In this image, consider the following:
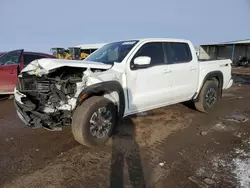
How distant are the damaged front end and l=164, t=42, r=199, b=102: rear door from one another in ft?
6.51

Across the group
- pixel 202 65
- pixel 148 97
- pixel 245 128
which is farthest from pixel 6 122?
pixel 245 128

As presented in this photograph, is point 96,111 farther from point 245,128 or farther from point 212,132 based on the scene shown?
point 245,128

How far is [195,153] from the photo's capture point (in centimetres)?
332

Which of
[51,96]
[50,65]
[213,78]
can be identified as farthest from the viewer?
[213,78]

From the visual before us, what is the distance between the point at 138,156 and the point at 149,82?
148 cm

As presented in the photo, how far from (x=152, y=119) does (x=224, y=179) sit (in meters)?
2.55

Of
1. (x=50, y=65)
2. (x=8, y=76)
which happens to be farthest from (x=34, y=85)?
(x=8, y=76)

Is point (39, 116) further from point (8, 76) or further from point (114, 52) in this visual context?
point (8, 76)

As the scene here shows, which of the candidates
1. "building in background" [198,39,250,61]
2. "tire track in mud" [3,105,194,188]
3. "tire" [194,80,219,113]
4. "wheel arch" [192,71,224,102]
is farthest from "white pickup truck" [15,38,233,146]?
"building in background" [198,39,250,61]

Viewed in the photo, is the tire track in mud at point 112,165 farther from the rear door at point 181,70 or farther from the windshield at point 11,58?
the windshield at point 11,58

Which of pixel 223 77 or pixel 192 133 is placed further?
pixel 223 77

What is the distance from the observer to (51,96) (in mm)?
3287

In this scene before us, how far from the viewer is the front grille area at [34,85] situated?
10.7 ft

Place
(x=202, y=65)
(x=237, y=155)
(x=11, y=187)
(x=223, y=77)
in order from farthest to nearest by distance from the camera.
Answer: (x=223, y=77), (x=202, y=65), (x=237, y=155), (x=11, y=187)
